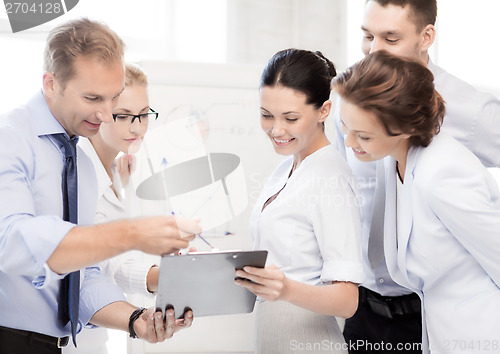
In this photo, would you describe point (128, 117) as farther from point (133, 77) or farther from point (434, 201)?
point (434, 201)

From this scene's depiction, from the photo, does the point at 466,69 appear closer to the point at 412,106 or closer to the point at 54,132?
the point at 412,106

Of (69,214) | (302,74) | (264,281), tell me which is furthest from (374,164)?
(69,214)

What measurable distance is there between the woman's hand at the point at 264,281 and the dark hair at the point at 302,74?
549 millimetres

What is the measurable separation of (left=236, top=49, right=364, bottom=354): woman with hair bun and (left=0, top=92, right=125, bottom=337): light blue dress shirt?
45 centimetres

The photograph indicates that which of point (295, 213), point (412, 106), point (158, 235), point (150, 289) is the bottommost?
point (150, 289)

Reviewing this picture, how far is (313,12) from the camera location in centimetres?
374

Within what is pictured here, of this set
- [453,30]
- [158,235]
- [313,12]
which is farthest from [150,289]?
[453,30]

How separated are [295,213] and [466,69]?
2.43 meters

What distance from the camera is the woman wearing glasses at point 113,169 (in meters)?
1.95

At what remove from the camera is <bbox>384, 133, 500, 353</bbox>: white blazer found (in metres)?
1.47

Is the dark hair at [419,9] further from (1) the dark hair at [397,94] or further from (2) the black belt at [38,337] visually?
(2) the black belt at [38,337]
